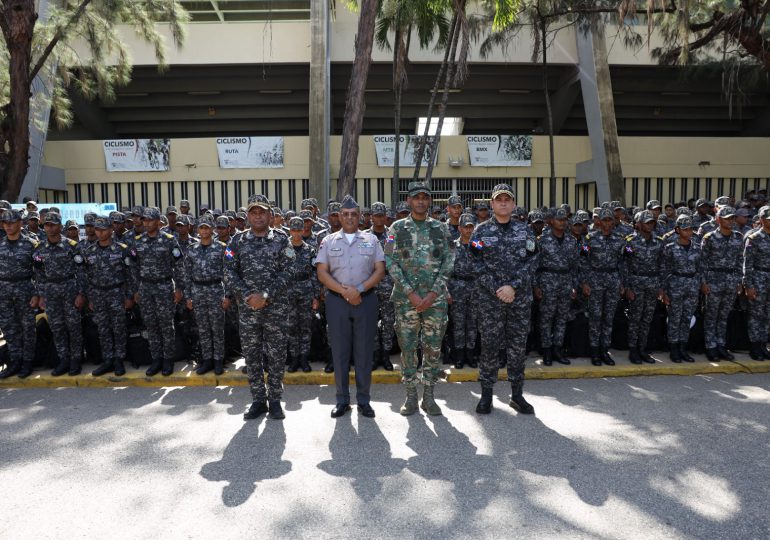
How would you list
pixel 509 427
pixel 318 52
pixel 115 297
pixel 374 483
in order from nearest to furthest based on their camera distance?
pixel 374 483 → pixel 509 427 → pixel 115 297 → pixel 318 52

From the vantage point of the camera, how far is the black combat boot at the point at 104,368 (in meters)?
5.98

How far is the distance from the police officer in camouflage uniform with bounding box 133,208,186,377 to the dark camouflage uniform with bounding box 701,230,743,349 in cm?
649

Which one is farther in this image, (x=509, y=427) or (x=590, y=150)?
(x=590, y=150)

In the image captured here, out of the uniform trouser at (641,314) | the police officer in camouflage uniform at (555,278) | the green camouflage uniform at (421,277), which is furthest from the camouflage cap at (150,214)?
the uniform trouser at (641,314)

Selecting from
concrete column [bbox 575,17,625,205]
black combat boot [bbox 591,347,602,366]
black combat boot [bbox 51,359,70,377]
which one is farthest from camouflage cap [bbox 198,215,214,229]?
concrete column [bbox 575,17,625,205]

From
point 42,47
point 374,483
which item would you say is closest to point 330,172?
point 42,47

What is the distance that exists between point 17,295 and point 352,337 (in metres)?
4.12

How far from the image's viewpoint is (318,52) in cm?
1611

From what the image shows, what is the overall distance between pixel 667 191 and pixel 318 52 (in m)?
12.9

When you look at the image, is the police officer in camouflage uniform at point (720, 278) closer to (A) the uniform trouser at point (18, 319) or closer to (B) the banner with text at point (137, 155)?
(A) the uniform trouser at point (18, 319)

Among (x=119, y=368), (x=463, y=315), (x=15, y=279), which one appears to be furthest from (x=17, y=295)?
(x=463, y=315)

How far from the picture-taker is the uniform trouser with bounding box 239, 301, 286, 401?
4.68 metres

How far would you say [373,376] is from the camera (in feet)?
19.2

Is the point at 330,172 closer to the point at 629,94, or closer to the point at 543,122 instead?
the point at 543,122
